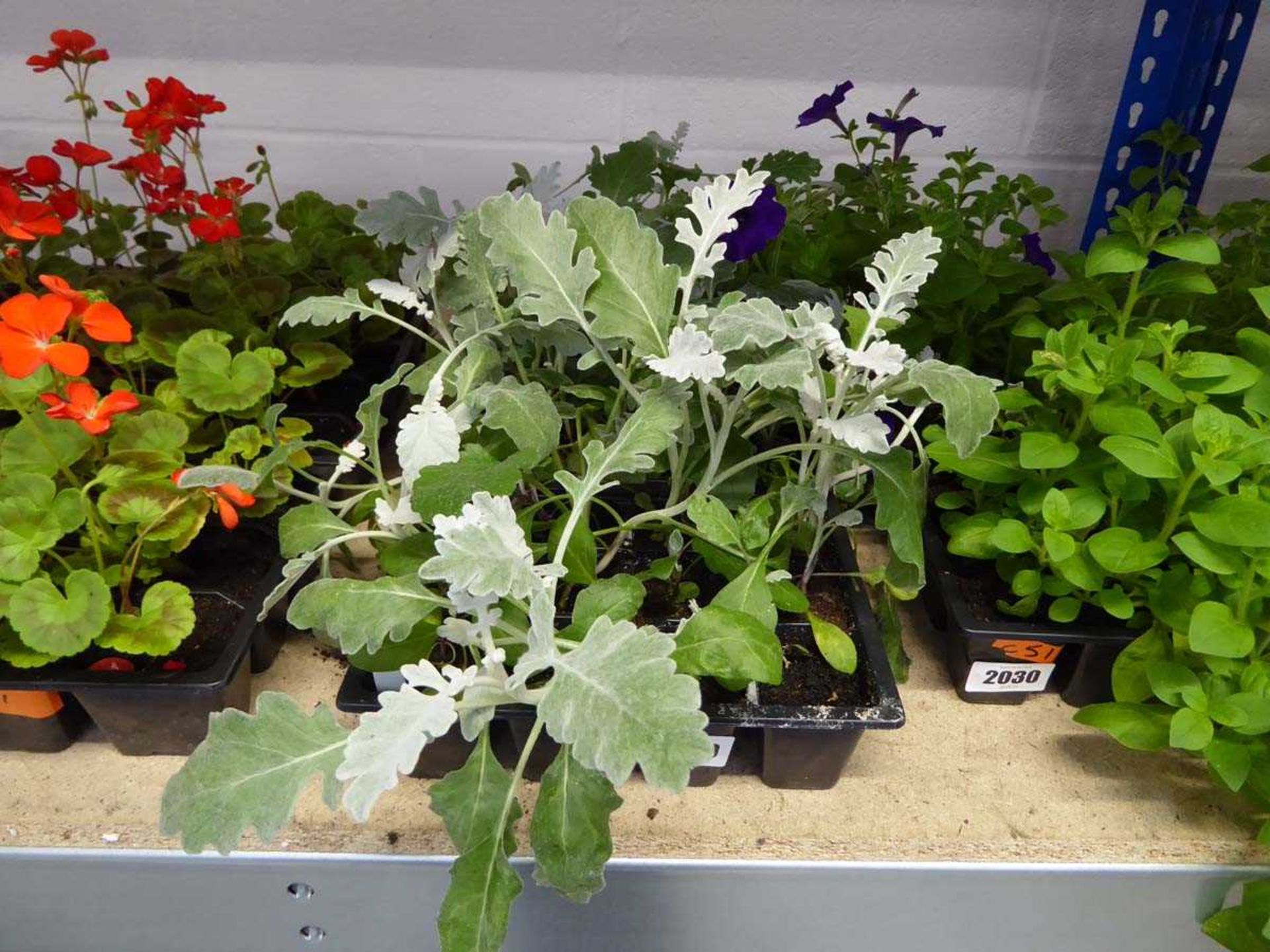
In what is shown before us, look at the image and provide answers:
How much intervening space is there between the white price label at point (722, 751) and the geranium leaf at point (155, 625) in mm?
419

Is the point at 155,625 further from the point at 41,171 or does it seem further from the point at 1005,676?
the point at 1005,676

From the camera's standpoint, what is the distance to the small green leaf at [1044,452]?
70cm

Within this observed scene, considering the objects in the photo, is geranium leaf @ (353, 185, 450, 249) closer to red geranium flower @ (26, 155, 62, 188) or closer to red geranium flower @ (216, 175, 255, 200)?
red geranium flower @ (216, 175, 255, 200)

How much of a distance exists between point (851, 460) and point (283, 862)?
0.55m

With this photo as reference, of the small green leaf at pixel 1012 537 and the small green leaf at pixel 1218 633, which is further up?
the small green leaf at pixel 1012 537

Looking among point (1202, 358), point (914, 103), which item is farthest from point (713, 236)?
point (914, 103)

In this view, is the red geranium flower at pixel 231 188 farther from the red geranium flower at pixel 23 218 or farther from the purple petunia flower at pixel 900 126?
the purple petunia flower at pixel 900 126

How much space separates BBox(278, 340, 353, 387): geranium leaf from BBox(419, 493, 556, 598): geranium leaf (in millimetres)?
434

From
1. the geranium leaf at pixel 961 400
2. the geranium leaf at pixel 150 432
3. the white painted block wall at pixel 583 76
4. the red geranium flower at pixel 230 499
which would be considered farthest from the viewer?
the white painted block wall at pixel 583 76

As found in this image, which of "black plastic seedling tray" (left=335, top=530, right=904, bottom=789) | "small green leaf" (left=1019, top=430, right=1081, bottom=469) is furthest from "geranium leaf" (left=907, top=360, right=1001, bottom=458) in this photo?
"black plastic seedling tray" (left=335, top=530, right=904, bottom=789)

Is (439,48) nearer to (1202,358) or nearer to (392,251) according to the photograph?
(392,251)

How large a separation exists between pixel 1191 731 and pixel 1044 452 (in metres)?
0.23

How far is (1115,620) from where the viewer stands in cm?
78

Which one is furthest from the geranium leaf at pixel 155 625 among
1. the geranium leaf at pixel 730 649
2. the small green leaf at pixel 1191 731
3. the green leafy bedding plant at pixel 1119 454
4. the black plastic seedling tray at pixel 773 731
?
the small green leaf at pixel 1191 731
